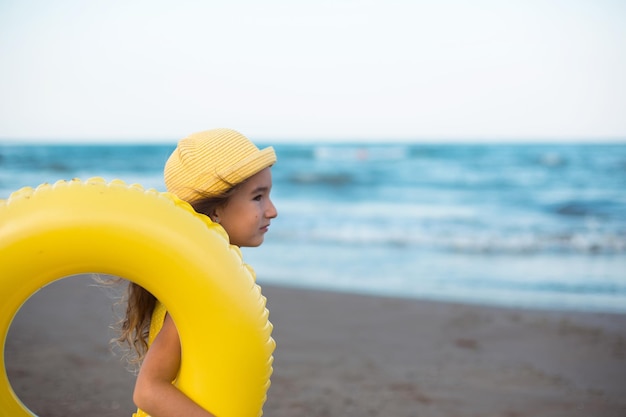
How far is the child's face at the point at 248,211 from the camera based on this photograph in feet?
5.92

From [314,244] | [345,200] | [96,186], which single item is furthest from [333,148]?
[96,186]

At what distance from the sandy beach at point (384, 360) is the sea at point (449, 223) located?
25.8 inches

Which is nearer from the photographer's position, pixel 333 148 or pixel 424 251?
pixel 424 251

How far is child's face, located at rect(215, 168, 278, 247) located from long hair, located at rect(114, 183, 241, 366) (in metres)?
0.02

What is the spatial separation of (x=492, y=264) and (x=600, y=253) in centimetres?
155

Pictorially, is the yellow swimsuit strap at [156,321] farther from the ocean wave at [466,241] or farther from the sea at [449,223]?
the ocean wave at [466,241]

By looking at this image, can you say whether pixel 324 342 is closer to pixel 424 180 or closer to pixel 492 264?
pixel 492 264

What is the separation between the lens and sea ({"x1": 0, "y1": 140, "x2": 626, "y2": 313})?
256 inches

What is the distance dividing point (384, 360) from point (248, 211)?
283cm

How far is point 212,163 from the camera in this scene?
5.71ft

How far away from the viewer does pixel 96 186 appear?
161 cm

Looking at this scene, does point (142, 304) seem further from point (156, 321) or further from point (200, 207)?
point (200, 207)

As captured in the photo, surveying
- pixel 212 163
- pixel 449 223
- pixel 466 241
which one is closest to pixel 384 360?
pixel 212 163

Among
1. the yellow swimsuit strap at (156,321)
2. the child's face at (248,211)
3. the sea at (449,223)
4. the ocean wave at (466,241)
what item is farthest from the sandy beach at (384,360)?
the ocean wave at (466,241)
